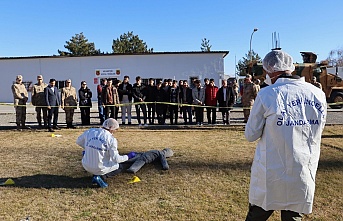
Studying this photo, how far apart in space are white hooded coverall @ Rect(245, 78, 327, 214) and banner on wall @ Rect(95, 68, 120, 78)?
2763cm

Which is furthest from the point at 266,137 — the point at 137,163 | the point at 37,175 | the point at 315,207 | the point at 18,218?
the point at 37,175

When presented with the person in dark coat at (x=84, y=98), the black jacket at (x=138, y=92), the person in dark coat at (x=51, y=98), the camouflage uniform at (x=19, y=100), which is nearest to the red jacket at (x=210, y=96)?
the black jacket at (x=138, y=92)

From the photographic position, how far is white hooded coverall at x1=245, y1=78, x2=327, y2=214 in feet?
7.73

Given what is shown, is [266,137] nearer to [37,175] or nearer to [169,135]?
[37,175]

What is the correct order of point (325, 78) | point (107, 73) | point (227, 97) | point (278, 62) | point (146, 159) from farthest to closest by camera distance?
point (107, 73) → point (325, 78) → point (227, 97) → point (146, 159) → point (278, 62)

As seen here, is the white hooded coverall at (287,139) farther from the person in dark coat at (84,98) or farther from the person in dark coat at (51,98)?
the person in dark coat at (84,98)

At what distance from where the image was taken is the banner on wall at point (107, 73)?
96.1 ft

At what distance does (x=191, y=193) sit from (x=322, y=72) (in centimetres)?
1713

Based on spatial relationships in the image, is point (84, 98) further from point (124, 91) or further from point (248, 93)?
point (248, 93)

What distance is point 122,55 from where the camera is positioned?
2912 cm

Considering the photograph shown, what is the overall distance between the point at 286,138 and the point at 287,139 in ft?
0.03

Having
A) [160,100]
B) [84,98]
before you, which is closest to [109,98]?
[84,98]

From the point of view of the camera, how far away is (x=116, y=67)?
2928 centimetres

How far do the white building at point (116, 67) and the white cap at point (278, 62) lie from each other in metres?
25.8
